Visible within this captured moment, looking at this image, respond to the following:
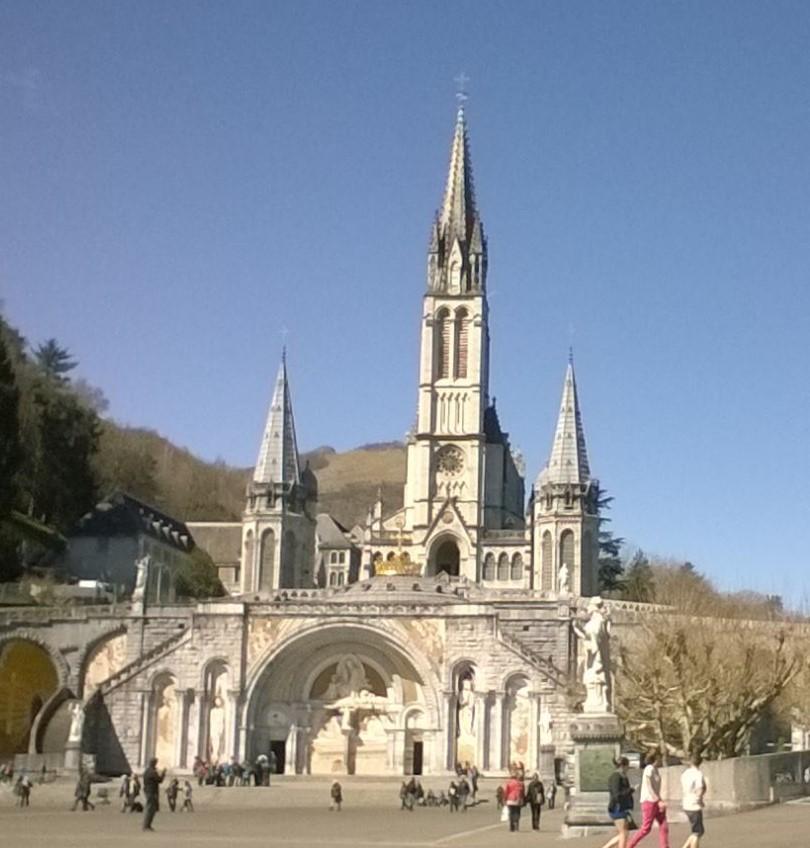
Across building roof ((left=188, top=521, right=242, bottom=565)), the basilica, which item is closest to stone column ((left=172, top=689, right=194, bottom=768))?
the basilica

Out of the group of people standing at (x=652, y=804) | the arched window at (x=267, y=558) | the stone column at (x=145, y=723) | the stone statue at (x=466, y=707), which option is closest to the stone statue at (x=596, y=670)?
the group of people standing at (x=652, y=804)

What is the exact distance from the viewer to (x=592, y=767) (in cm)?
2552

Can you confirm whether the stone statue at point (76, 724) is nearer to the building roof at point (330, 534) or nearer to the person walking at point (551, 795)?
the person walking at point (551, 795)

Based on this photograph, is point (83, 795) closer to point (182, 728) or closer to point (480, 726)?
point (182, 728)

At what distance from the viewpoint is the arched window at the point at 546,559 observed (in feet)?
279

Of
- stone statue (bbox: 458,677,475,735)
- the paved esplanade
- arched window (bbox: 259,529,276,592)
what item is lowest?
the paved esplanade

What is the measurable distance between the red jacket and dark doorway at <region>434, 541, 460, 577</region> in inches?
2444

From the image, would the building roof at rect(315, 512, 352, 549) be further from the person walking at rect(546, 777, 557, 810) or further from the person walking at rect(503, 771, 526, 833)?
the person walking at rect(503, 771, 526, 833)

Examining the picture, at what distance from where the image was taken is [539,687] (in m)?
54.6

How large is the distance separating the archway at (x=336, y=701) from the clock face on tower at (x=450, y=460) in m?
37.4

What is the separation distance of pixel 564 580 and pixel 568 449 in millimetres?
15050

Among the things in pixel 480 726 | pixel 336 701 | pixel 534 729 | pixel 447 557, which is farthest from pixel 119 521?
pixel 534 729

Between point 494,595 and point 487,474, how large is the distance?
3081 cm

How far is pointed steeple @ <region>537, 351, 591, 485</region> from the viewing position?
8625 cm
